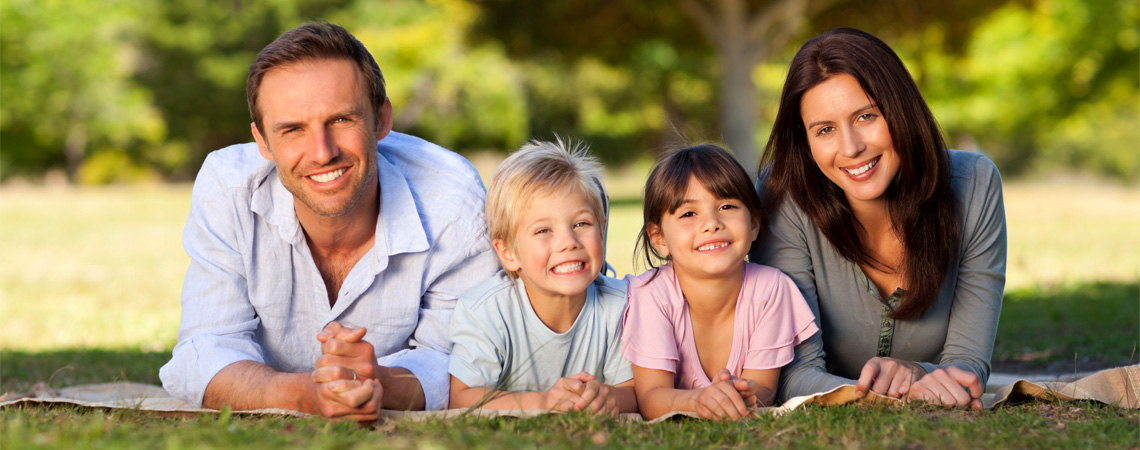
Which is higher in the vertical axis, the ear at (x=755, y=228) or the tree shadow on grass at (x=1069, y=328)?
the ear at (x=755, y=228)

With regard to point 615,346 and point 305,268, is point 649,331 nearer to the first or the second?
point 615,346

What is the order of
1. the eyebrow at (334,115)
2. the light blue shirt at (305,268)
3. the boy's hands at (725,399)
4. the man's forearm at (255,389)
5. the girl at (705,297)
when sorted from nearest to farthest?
the boy's hands at (725,399) < the man's forearm at (255,389) < the girl at (705,297) < the eyebrow at (334,115) < the light blue shirt at (305,268)

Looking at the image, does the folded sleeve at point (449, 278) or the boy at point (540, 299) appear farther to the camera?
the folded sleeve at point (449, 278)

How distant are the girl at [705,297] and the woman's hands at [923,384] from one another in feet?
1.22

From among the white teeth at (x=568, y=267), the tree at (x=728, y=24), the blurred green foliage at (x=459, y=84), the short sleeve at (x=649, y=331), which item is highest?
the blurred green foliage at (x=459, y=84)

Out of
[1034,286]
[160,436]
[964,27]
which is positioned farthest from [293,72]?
[964,27]

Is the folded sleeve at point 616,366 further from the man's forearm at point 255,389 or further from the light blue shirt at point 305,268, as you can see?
the man's forearm at point 255,389

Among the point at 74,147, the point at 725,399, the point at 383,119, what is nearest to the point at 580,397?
the point at 725,399

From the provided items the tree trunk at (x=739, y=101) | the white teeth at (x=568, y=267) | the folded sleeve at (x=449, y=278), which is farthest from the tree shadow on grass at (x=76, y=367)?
the tree trunk at (x=739, y=101)

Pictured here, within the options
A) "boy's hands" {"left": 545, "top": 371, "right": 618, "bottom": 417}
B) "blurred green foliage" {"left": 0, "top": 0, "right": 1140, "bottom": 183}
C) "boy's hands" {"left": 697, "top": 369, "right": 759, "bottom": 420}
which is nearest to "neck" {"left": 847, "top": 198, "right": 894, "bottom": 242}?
"boy's hands" {"left": 697, "top": 369, "right": 759, "bottom": 420}

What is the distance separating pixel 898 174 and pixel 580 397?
155 cm

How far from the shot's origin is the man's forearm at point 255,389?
3463 millimetres

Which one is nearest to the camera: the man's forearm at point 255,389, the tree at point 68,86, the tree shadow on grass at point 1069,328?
the man's forearm at point 255,389

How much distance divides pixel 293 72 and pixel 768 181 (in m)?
2.03
